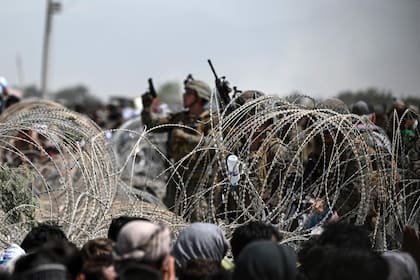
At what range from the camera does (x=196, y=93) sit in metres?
9.62

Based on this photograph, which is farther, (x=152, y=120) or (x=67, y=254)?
(x=152, y=120)

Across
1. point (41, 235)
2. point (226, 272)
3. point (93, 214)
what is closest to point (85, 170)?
point (93, 214)

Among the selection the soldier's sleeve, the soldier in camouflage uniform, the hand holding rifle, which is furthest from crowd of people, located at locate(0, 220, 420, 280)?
the hand holding rifle

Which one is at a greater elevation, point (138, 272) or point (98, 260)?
point (138, 272)

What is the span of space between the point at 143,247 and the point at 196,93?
519 cm

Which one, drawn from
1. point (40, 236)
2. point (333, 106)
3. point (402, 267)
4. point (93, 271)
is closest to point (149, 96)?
point (333, 106)

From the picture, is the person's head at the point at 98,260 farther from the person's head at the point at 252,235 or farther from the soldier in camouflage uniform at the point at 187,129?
the soldier in camouflage uniform at the point at 187,129

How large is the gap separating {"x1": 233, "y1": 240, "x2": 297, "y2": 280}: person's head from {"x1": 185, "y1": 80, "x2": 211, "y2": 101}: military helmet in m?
5.20

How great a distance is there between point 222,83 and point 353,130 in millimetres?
2306

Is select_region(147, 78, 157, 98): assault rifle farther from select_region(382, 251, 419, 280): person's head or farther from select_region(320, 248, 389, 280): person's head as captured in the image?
select_region(320, 248, 389, 280): person's head

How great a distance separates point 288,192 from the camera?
24.0 feet

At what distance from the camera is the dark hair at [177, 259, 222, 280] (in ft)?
16.5

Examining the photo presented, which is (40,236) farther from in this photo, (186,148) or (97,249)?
(186,148)

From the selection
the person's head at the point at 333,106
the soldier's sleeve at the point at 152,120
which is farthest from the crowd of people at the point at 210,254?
the soldier's sleeve at the point at 152,120
